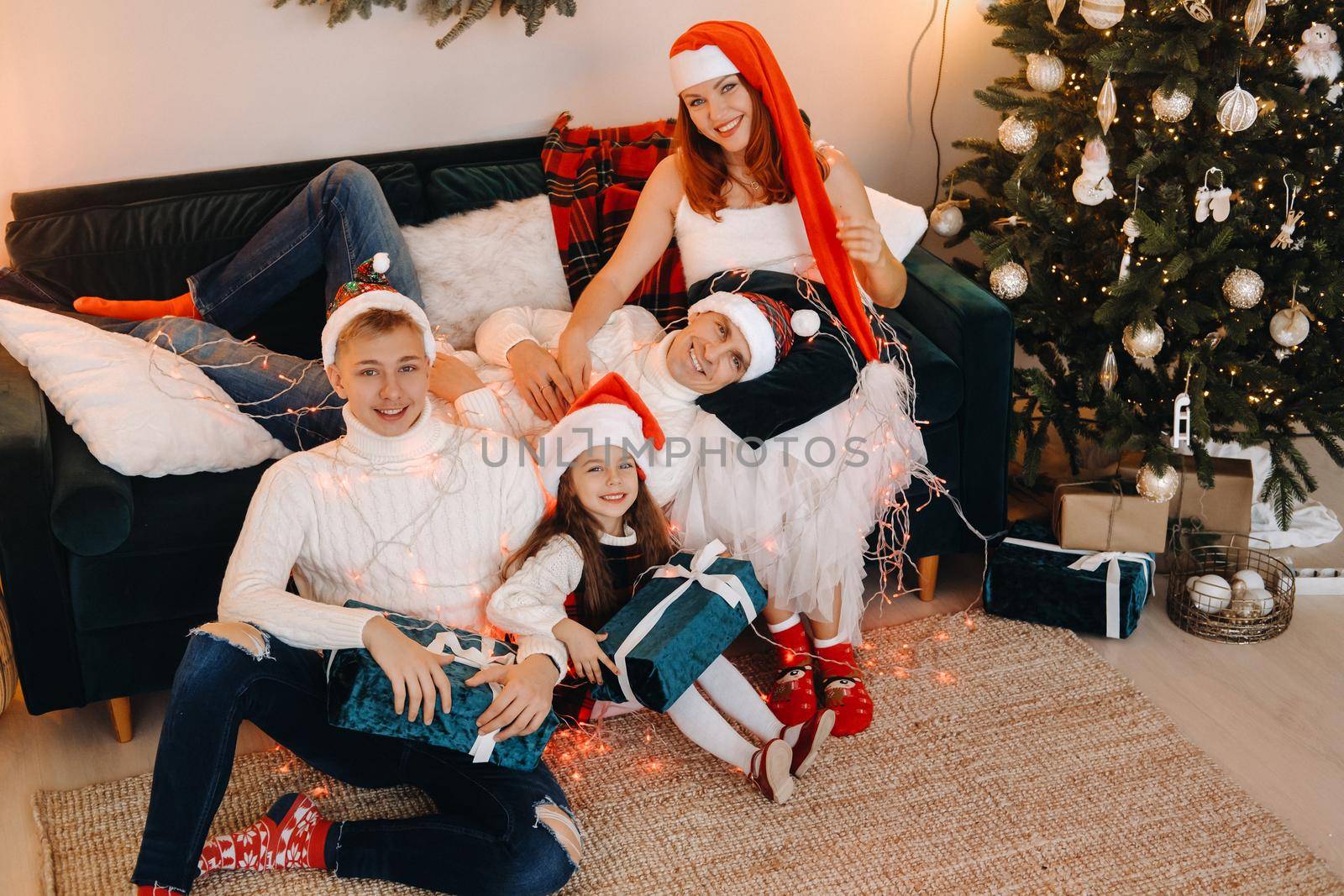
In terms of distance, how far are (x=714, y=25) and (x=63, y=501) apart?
1.49 metres

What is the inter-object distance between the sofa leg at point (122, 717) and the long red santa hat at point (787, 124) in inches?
62.0

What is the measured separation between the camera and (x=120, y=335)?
2.31m

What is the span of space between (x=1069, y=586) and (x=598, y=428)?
43.6 inches

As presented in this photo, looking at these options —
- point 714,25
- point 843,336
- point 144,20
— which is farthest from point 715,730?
point 144,20

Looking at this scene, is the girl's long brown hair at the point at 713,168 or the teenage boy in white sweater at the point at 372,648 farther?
the girl's long brown hair at the point at 713,168

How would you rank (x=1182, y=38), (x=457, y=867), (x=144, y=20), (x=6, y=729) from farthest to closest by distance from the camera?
(x=144, y=20)
(x=1182, y=38)
(x=6, y=729)
(x=457, y=867)

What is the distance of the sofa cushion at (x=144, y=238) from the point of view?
8.50 feet

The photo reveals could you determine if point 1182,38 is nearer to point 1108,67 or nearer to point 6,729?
point 1108,67

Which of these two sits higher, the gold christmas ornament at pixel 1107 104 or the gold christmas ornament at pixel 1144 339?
the gold christmas ornament at pixel 1107 104

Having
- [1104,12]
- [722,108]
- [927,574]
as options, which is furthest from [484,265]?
[1104,12]

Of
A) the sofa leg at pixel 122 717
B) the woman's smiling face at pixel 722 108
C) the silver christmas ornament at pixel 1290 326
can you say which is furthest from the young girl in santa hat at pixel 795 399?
the sofa leg at pixel 122 717

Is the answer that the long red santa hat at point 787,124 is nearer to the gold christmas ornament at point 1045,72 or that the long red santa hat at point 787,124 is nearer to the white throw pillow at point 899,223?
the white throw pillow at point 899,223

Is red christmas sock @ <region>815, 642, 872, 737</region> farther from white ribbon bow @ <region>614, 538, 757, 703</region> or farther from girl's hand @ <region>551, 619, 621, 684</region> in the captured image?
girl's hand @ <region>551, 619, 621, 684</region>

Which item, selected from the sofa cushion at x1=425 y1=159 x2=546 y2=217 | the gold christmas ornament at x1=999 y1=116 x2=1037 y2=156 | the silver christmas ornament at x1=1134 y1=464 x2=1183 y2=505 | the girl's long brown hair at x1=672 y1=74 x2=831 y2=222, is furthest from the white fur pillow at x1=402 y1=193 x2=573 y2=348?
the silver christmas ornament at x1=1134 y1=464 x2=1183 y2=505
